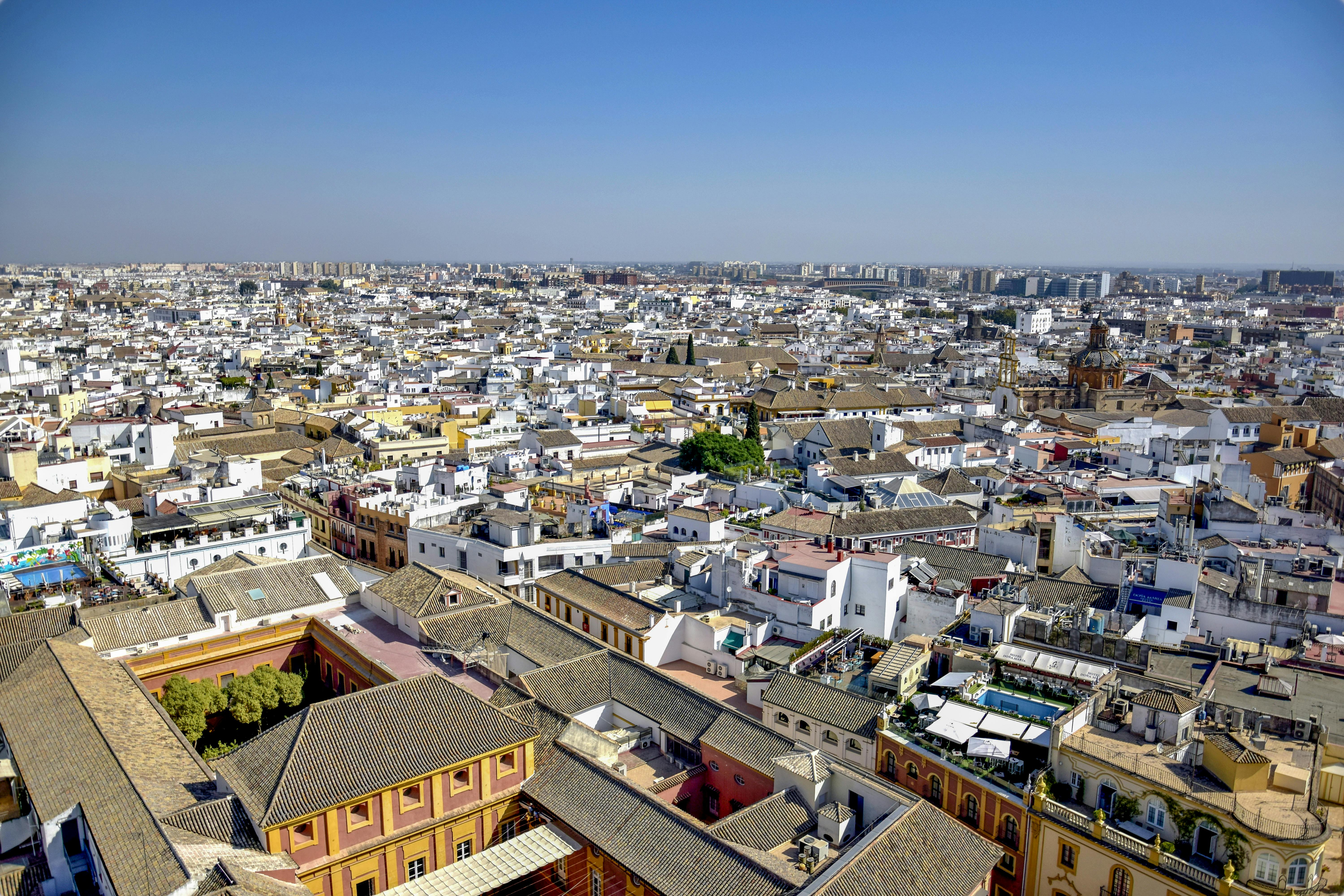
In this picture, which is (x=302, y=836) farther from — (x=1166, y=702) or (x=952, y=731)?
(x=1166, y=702)

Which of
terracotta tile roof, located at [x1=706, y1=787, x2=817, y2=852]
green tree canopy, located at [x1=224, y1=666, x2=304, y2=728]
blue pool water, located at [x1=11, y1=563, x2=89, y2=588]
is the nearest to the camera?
terracotta tile roof, located at [x1=706, y1=787, x2=817, y2=852]

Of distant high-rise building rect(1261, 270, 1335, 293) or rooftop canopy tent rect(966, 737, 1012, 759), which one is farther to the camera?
distant high-rise building rect(1261, 270, 1335, 293)

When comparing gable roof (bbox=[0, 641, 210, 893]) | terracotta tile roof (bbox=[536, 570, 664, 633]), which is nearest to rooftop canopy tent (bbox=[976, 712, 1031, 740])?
terracotta tile roof (bbox=[536, 570, 664, 633])

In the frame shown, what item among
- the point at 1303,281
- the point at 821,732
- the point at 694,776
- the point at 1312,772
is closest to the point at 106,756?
the point at 694,776

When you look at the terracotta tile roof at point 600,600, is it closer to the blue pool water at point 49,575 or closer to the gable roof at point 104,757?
the gable roof at point 104,757

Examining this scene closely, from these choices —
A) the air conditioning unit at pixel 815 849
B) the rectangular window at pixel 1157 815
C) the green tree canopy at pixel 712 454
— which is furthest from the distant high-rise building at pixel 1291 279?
the air conditioning unit at pixel 815 849

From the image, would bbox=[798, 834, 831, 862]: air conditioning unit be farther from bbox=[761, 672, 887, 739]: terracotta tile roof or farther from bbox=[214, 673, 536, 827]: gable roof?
bbox=[214, 673, 536, 827]: gable roof

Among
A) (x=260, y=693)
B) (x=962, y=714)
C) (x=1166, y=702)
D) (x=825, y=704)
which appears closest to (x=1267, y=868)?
(x=1166, y=702)
